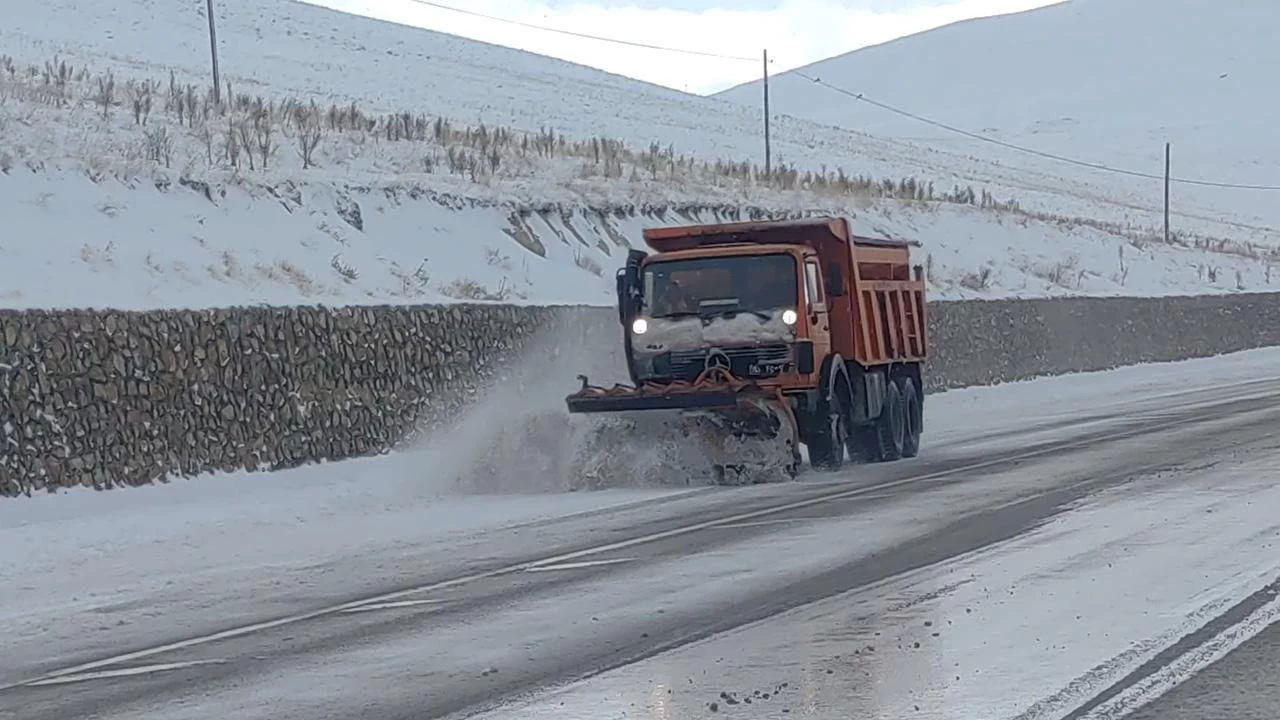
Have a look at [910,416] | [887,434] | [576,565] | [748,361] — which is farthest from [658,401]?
[576,565]

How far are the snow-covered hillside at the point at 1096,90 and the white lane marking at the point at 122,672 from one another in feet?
289

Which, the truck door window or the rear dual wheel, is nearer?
the truck door window

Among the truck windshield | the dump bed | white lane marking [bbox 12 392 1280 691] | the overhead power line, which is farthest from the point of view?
the overhead power line

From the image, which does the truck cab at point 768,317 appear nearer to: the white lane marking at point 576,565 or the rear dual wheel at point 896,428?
the rear dual wheel at point 896,428

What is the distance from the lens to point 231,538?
50.0 feet

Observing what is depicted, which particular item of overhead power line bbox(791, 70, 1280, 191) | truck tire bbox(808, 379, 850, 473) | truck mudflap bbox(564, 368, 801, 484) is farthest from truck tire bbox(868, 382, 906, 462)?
overhead power line bbox(791, 70, 1280, 191)

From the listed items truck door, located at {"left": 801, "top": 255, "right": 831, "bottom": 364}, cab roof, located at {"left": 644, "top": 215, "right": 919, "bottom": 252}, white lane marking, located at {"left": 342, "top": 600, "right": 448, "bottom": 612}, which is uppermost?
cab roof, located at {"left": 644, "top": 215, "right": 919, "bottom": 252}

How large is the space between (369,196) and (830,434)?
12130 mm

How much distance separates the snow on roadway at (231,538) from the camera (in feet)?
38.0

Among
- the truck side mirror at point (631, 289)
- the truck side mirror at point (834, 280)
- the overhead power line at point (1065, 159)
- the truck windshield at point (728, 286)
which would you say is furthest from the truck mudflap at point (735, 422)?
the overhead power line at point (1065, 159)

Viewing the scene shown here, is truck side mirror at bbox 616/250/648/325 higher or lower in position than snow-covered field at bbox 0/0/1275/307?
lower

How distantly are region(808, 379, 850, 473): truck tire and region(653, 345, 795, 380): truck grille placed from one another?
2.91ft

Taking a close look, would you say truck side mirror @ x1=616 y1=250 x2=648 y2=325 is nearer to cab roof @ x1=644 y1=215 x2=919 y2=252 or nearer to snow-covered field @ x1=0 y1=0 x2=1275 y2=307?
cab roof @ x1=644 y1=215 x2=919 y2=252

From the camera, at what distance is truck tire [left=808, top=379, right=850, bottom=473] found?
1948cm
